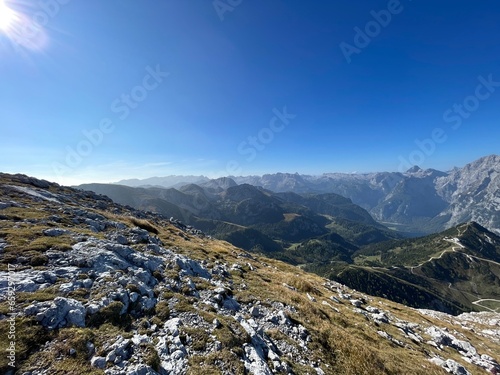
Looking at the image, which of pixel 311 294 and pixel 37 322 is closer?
pixel 37 322

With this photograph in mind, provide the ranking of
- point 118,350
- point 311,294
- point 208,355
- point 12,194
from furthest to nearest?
point 12,194 → point 311,294 → point 208,355 → point 118,350

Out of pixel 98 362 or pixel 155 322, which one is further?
pixel 155 322

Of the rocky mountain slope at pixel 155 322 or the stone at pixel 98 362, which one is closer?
the stone at pixel 98 362

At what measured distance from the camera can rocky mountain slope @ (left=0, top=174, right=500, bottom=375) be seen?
9859 mm

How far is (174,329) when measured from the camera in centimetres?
1257

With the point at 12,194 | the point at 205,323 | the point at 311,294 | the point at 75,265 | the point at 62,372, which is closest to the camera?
the point at 62,372

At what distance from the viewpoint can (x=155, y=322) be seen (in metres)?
13.0

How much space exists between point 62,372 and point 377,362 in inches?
666

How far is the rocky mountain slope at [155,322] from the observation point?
9.86 meters

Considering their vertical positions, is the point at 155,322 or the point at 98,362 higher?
the point at 98,362

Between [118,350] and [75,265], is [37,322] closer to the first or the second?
[118,350]

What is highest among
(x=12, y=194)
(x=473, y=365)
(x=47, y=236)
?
(x=12, y=194)

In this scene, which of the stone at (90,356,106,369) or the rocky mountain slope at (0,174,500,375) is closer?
the stone at (90,356,106,369)

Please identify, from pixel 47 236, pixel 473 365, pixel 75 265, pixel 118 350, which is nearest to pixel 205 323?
pixel 118 350
